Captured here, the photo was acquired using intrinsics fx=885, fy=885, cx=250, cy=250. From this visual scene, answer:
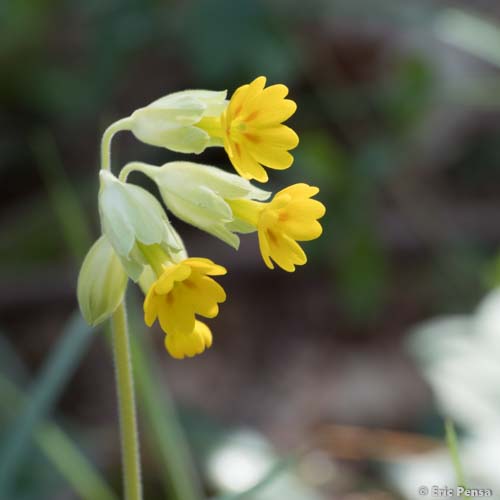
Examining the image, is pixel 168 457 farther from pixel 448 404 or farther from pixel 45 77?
pixel 45 77

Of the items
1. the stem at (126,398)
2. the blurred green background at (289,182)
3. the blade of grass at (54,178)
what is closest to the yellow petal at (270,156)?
the stem at (126,398)

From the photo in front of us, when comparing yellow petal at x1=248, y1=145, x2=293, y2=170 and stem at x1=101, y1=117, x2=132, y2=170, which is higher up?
yellow petal at x1=248, y1=145, x2=293, y2=170

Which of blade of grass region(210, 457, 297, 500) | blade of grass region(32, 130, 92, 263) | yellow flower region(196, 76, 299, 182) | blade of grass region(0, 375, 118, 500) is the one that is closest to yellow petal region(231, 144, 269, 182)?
yellow flower region(196, 76, 299, 182)

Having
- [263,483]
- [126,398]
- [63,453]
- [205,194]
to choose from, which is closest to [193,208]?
[205,194]

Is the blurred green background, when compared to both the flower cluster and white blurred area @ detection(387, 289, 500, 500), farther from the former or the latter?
the flower cluster

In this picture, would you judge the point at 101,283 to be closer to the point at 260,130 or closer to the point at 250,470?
the point at 260,130

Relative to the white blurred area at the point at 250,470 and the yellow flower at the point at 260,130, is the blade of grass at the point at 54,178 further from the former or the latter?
the yellow flower at the point at 260,130
